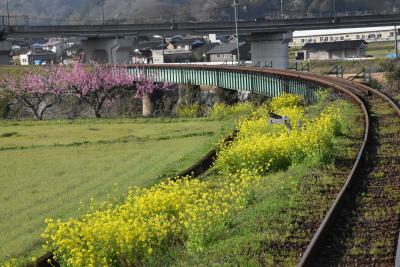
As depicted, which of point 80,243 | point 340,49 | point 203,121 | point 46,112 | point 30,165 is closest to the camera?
point 80,243

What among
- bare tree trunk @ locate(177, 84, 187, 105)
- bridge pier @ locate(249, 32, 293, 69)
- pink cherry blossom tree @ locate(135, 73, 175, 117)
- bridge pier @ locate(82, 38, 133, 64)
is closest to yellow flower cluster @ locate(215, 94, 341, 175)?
bare tree trunk @ locate(177, 84, 187, 105)

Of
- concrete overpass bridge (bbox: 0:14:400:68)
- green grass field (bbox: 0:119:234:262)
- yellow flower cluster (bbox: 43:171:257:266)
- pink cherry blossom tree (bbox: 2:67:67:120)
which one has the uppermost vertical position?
concrete overpass bridge (bbox: 0:14:400:68)

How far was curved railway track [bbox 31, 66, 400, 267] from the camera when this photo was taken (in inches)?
295

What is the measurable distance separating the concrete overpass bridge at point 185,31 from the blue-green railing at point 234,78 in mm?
20575

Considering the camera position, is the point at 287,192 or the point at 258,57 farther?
the point at 258,57

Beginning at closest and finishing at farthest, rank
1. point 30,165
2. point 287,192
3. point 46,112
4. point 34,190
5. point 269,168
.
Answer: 1. point 287,192
2. point 269,168
3. point 34,190
4. point 30,165
5. point 46,112

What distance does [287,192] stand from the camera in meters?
10.8

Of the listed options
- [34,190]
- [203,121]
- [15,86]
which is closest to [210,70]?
[203,121]

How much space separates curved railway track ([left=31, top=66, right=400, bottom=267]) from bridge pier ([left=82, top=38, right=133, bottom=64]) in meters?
70.5

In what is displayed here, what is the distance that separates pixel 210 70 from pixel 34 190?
31.3 m

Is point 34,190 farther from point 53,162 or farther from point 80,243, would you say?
point 80,243

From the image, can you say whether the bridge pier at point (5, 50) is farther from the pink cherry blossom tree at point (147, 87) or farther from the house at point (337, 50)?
the house at point (337, 50)

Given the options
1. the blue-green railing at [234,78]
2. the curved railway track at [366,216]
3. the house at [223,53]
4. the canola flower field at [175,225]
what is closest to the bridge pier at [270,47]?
the house at [223,53]

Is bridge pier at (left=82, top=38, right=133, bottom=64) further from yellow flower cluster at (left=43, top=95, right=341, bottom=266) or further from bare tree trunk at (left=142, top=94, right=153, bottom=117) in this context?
yellow flower cluster at (left=43, top=95, right=341, bottom=266)
